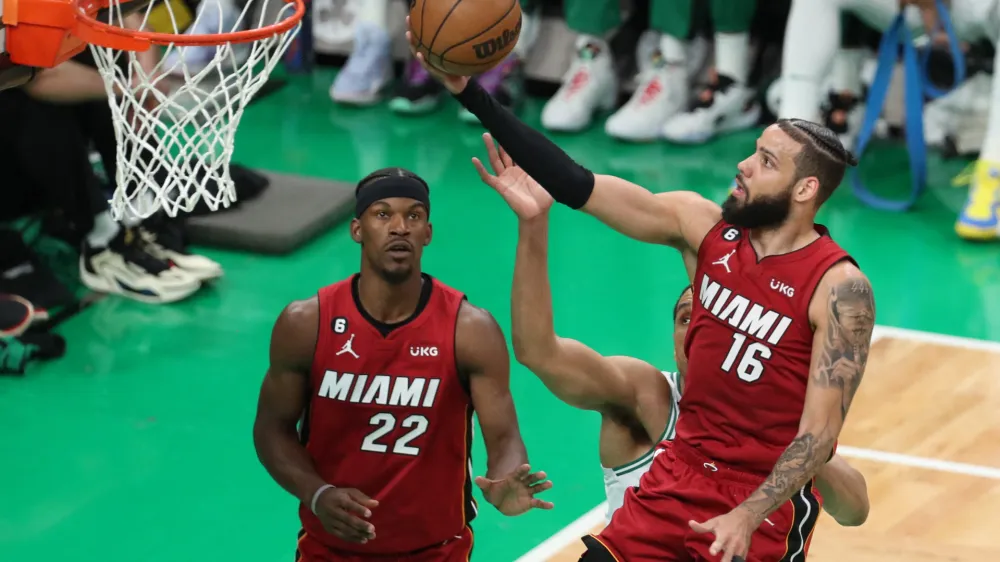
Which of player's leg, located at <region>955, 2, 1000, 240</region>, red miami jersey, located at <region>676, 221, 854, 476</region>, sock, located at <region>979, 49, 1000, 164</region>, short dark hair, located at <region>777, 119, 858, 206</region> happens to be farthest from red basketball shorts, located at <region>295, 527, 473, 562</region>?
sock, located at <region>979, 49, 1000, 164</region>

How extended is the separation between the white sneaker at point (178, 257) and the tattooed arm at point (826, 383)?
4244 mm

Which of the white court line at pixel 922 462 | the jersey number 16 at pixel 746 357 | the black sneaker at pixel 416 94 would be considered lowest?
the black sneaker at pixel 416 94

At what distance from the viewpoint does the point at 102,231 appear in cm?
752

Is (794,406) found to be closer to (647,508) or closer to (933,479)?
(647,508)

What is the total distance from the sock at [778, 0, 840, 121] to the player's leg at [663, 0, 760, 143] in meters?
0.85

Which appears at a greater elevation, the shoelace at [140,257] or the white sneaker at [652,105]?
the shoelace at [140,257]

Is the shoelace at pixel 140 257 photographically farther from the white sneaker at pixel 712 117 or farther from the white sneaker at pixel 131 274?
the white sneaker at pixel 712 117

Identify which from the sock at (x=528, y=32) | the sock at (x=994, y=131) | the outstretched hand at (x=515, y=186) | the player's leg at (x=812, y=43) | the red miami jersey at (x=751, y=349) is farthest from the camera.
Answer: the sock at (x=528, y=32)

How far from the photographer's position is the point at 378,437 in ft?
13.9

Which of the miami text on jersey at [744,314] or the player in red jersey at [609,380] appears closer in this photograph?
the miami text on jersey at [744,314]

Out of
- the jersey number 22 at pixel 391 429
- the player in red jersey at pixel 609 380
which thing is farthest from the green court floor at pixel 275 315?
the jersey number 22 at pixel 391 429

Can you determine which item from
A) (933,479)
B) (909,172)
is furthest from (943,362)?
(909,172)

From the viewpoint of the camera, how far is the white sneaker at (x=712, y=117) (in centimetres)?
960

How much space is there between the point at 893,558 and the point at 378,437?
2074 millimetres
